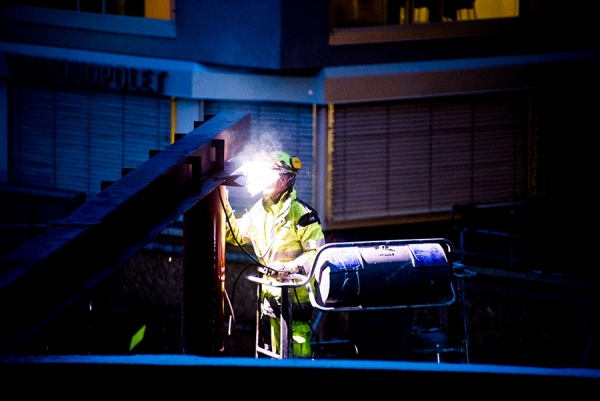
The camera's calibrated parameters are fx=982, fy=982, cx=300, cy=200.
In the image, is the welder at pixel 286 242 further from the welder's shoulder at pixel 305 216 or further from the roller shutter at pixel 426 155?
the roller shutter at pixel 426 155

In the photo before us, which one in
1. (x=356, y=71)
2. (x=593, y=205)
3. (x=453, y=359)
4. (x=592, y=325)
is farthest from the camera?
(x=593, y=205)

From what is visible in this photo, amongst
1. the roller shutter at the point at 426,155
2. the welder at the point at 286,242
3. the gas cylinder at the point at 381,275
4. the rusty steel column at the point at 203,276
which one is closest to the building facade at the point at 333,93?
the roller shutter at the point at 426,155

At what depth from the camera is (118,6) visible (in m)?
14.5

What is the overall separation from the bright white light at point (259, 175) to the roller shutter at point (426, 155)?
5157 mm

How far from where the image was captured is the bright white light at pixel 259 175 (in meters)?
8.23

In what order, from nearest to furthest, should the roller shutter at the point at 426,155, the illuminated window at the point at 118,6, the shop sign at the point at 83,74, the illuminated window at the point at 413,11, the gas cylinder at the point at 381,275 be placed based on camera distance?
1. the gas cylinder at the point at 381,275
2. the illuminated window at the point at 413,11
3. the roller shutter at the point at 426,155
4. the shop sign at the point at 83,74
5. the illuminated window at the point at 118,6

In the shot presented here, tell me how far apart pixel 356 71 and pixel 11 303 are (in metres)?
8.49

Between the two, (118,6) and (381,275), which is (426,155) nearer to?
(118,6)

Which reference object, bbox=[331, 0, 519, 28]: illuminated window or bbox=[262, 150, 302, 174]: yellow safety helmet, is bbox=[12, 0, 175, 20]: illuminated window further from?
bbox=[262, 150, 302, 174]: yellow safety helmet

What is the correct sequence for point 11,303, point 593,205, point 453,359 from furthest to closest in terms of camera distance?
1. point 593,205
2. point 453,359
3. point 11,303

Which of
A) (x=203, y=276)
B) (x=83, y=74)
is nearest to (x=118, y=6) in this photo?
(x=83, y=74)

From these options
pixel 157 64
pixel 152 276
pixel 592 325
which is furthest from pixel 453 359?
pixel 157 64

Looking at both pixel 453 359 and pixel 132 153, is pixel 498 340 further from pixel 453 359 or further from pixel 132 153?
pixel 132 153

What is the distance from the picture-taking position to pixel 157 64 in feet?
45.4
